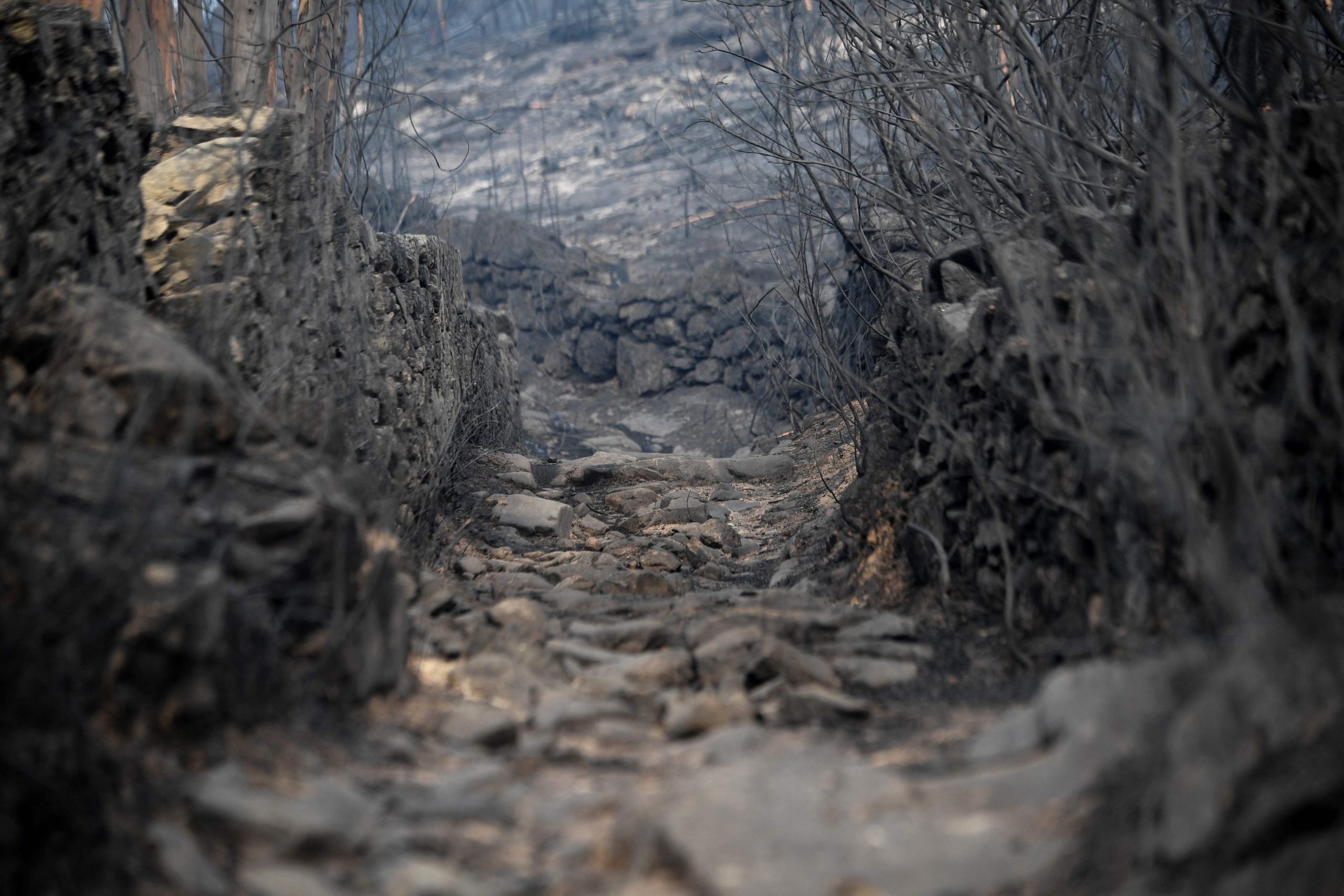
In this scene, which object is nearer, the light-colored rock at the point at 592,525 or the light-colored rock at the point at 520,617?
the light-colored rock at the point at 520,617

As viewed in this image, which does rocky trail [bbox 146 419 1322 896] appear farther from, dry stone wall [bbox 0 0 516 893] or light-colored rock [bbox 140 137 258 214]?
light-colored rock [bbox 140 137 258 214]

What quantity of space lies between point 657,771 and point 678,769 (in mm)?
60

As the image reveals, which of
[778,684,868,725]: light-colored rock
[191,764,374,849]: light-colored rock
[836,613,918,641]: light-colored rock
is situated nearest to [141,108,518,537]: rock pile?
[191,764,374,849]: light-colored rock

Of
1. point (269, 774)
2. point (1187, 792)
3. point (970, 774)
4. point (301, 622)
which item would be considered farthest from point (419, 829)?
point (1187, 792)

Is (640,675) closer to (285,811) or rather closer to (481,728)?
(481,728)

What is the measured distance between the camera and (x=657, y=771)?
2395 mm

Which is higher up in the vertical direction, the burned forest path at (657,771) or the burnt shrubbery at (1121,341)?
the burnt shrubbery at (1121,341)

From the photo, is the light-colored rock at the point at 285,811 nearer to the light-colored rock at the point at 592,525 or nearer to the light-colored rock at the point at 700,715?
the light-colored rock at the point at 700,715

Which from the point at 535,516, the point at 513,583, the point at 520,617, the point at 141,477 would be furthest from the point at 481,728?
the point at 535,516

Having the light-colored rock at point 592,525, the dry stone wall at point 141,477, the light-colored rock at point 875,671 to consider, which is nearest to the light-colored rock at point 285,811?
the dry stone wall at point 141,477

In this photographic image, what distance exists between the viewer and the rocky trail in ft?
6.09

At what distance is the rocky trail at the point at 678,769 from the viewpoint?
186cm

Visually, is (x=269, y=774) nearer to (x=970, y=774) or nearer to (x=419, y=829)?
(x=419, y=829)

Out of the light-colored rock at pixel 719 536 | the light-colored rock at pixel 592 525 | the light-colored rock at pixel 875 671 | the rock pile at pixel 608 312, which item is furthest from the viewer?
the rock pile at pixel 608 312
